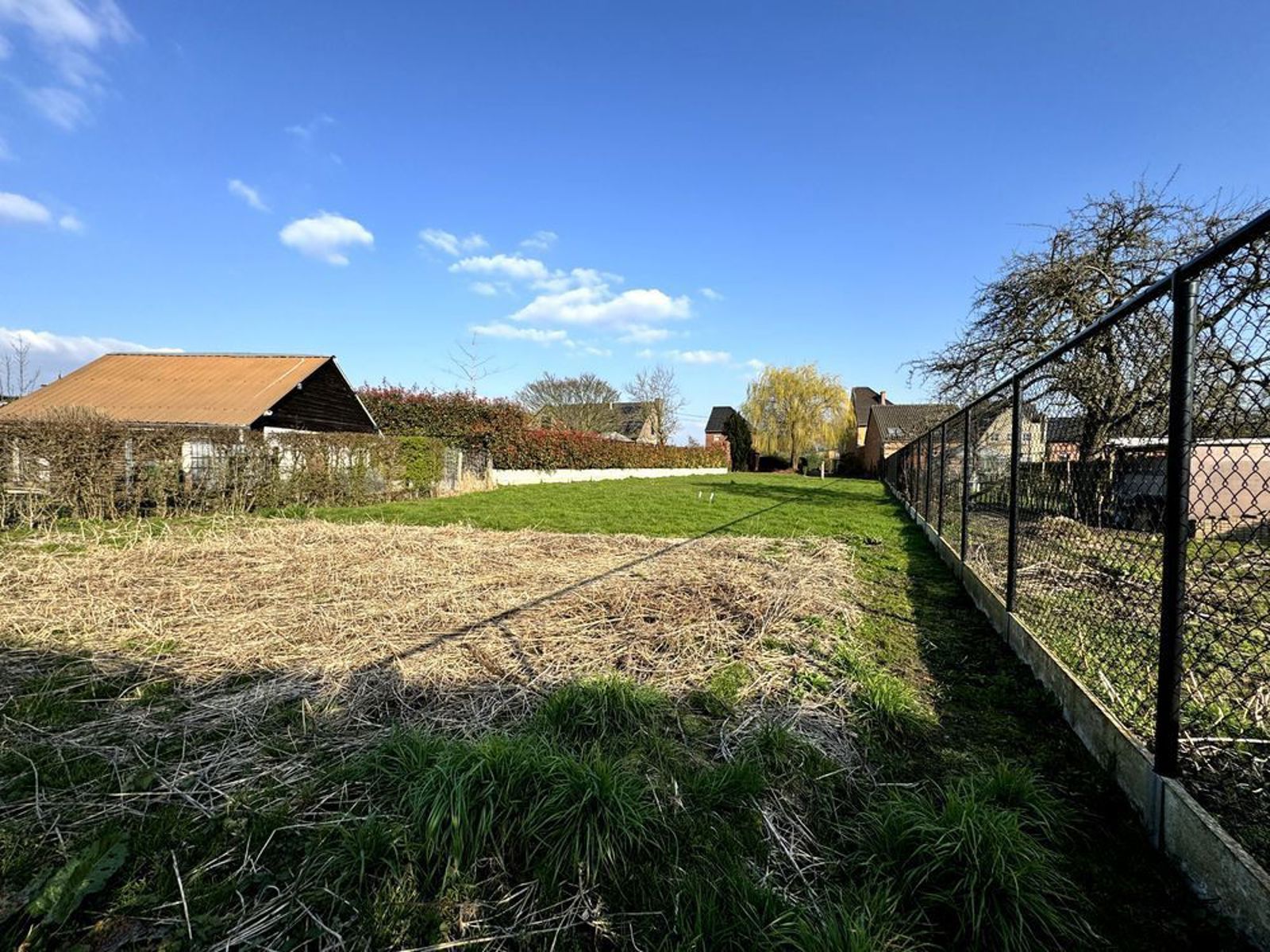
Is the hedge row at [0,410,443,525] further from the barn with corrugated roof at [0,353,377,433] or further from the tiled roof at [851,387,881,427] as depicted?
the tiled roof at [851,387,881,427]

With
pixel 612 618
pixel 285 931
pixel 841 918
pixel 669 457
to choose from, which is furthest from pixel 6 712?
pixel 669 457

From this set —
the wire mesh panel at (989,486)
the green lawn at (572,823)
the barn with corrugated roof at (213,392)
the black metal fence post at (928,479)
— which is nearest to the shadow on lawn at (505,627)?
the green lawn at (572,823)

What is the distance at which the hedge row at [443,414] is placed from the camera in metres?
19.3

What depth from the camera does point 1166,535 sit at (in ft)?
5.95

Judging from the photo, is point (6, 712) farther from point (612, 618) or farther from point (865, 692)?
point (865, 692)

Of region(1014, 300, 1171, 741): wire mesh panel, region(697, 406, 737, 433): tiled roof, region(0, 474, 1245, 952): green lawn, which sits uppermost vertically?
region(697, 406, 737, 433): tiled roof

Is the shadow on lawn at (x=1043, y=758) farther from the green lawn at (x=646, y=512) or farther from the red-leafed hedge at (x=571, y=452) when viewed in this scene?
the red-leafed hedge at (x=571, y=452)

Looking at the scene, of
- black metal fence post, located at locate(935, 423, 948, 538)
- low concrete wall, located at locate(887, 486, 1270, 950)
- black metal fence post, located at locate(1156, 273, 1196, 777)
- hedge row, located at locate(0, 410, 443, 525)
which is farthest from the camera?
hedge row, located at locate(0, 410, 443, 525)

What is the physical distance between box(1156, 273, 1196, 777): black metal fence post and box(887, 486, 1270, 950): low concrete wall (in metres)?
0.13

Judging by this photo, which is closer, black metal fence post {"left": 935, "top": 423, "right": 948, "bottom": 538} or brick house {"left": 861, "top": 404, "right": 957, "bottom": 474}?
black metal fence post {"left": 935, "top": 423, "right": 948, "bottom": 538}

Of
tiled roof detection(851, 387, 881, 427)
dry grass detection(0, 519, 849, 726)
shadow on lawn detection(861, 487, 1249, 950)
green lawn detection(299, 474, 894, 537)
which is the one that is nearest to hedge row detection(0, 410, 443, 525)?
green lawn detection(299, 474, 894, 537)

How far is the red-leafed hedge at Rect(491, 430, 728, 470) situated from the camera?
67.2 ft

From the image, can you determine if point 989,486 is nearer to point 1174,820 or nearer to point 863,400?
point 1174,820

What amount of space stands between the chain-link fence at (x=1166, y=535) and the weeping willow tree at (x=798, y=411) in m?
37.3
